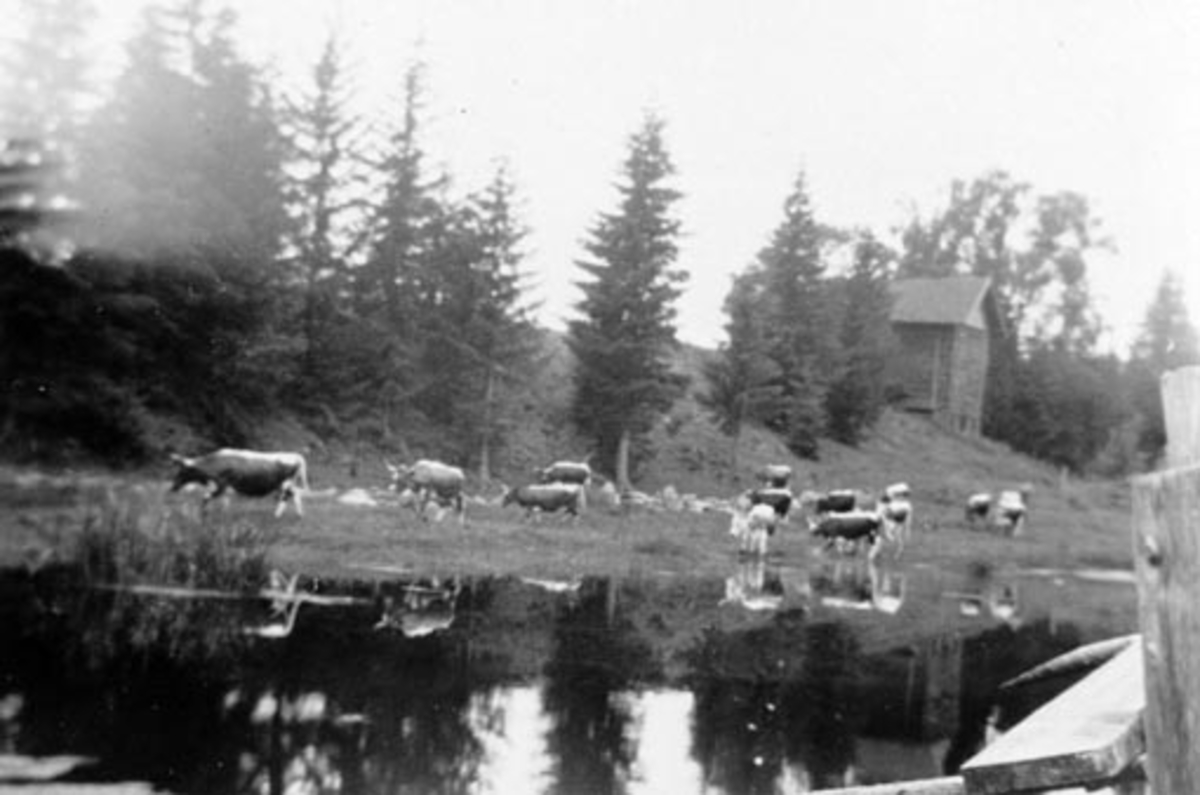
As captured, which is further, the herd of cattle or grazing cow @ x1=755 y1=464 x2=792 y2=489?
grazing cow @ x1=755 y1=464 x2=792 y2=489

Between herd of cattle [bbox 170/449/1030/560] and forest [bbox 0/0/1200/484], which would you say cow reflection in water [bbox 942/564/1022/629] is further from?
forest [bbox 0/0/1200/484]

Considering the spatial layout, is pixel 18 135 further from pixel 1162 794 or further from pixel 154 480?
pixel 1162 794

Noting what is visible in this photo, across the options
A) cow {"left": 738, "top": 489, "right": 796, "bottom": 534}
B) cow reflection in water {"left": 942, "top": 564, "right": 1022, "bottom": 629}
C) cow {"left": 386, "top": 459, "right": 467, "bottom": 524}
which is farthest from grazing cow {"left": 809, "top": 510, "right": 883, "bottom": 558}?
cow {"left": 386, "top": 459, "right": 467, "bottom": 524}

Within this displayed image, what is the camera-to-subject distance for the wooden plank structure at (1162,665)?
2.00m

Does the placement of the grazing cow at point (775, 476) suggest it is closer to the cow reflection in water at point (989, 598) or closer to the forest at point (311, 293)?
the forest at point (311, 293)

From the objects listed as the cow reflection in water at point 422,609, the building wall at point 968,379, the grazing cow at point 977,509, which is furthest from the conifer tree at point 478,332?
the building wall at point 968,379

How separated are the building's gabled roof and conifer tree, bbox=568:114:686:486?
25.7m

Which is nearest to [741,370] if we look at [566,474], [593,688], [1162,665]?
[566,474]

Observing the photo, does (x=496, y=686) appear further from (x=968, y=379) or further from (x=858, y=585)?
(x=968, y=379)

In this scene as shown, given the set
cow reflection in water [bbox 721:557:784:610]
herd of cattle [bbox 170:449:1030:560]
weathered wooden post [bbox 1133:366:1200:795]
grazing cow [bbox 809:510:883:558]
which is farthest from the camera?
grazing cow [bbox 809:510:883:558]

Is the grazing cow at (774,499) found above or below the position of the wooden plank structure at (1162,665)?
below

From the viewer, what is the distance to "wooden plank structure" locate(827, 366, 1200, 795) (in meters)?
2.00

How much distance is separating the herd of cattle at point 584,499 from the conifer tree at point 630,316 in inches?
110

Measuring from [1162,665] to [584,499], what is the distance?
81.6 feet
